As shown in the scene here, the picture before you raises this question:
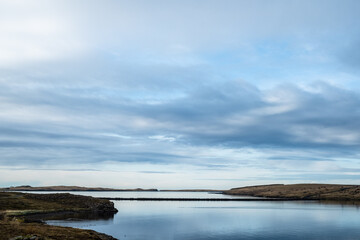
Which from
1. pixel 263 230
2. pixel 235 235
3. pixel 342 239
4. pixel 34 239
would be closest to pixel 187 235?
pixel 235 235

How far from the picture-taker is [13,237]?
40.2m

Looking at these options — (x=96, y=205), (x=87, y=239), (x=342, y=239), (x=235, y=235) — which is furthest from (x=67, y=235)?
(x=96, y=205)

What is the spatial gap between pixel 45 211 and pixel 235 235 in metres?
59.8

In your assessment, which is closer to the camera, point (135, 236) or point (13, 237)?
point (13, 237)

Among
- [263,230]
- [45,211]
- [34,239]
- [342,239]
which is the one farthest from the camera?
[45,211]

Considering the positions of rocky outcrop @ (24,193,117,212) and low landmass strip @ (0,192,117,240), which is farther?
rocky outcrop @ (24,193,117,212)

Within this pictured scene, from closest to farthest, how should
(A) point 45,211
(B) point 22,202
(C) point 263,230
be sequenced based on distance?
1. (C) point 263,230
2. (A) point 45,211
3. (B) point 22,202

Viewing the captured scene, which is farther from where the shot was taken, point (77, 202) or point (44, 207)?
point (77, 202)

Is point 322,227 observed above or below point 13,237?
below

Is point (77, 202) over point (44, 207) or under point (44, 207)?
over

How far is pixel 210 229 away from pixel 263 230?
1219 cm

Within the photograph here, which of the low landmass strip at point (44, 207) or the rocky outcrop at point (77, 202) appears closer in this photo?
the low landmass strip at point (44, 207)

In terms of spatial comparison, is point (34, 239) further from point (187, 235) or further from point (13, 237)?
point (187, 235)

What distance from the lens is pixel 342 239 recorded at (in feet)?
203
